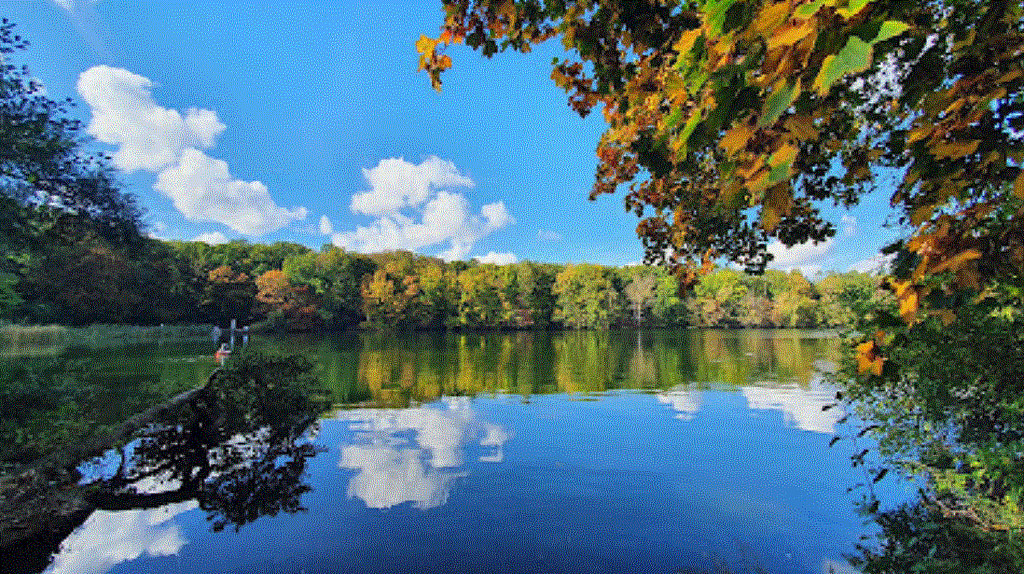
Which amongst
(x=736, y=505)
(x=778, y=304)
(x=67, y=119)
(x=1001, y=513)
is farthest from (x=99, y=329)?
(x=778, y=304)

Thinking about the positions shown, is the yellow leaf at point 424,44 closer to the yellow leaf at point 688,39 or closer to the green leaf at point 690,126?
the yellow leaf at point 688,39

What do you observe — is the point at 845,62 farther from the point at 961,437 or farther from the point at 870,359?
the point at 961,437

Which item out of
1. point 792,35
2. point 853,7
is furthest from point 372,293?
point 853,7

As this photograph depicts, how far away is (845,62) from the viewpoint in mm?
892

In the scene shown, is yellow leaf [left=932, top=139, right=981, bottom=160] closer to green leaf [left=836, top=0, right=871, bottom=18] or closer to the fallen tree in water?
green leaf [left=836, top=0, right=871, bottom=18]

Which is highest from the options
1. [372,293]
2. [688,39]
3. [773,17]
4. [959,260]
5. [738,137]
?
[372,293]

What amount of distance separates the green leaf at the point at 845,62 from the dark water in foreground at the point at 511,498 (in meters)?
5.95

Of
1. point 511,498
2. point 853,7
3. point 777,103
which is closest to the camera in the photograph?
point 853,7

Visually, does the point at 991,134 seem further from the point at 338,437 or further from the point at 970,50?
the point at 338,437

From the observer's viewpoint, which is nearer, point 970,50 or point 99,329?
point 970,50

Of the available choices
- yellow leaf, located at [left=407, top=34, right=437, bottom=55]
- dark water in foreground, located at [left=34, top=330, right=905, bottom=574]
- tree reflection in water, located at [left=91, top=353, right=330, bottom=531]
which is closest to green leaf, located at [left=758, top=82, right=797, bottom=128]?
yellow leaf, located at [left=407, top=34, right=437, bottom=55]

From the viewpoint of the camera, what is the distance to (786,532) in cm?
629

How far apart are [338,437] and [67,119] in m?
9.58

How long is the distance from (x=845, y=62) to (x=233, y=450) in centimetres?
1113
